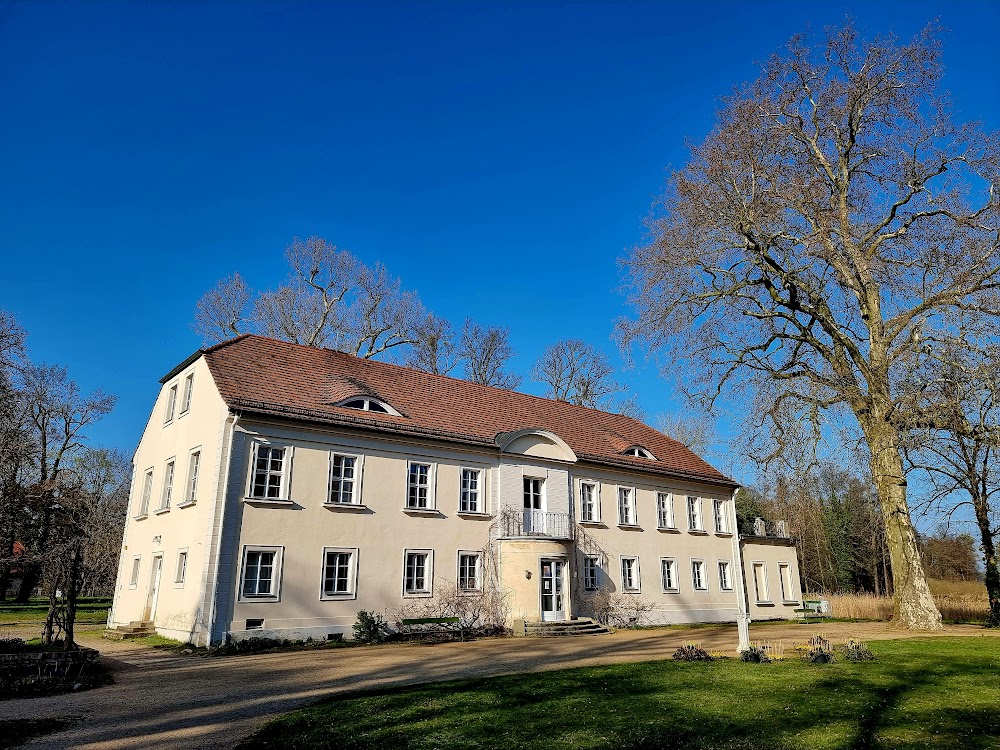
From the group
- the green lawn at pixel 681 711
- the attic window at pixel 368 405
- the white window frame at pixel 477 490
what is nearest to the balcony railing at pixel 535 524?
the white window frame at pixel 477 490

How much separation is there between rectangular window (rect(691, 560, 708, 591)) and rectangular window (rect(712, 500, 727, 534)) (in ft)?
7.93

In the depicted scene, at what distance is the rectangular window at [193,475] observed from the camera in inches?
808

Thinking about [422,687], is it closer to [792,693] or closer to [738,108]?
[792,693]

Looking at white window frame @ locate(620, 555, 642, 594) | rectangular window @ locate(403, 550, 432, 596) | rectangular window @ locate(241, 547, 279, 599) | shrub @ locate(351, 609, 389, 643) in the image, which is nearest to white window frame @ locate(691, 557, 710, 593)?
white window frame @ locate(620, 555, 642, 594)

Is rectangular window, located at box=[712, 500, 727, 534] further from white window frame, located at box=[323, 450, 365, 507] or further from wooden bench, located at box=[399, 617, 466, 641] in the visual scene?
white window frame, located at box=[323, 450, 365, 507]

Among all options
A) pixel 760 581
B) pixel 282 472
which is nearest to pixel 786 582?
pixel 760 581

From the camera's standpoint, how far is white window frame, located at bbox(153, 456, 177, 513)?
2191 cm

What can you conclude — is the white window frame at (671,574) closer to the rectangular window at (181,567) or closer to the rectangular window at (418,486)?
the rectangular window at (418,486)

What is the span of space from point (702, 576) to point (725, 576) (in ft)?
6.11

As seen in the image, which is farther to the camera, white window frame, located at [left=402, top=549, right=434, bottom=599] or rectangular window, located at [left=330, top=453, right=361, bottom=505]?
white window frame, located at [left=402, top=549, right=434, bottom=599]

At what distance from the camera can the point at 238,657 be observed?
16.5 metres

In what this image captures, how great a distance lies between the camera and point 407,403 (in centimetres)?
2436

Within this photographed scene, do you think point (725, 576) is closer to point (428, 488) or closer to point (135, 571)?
point (428, 488)

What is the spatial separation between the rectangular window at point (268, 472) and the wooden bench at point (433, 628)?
5.55 metres
